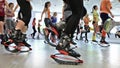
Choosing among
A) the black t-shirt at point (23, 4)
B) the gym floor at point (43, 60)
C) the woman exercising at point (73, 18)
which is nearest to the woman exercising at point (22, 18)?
the black t-shirt at point (23, 4)

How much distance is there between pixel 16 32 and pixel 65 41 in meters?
1.17

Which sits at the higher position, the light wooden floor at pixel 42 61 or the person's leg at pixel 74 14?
the person's leg at pixel 74 14

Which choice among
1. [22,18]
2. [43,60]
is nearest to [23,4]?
[22,18]

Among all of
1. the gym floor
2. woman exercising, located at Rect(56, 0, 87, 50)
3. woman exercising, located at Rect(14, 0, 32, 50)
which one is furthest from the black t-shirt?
woman exercising, located at Rect(56, 0, 87, 50)

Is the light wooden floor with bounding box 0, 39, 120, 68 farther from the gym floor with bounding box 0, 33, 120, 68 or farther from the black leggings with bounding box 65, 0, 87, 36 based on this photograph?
the black leggings with bounding box 65, 0, 87, 36

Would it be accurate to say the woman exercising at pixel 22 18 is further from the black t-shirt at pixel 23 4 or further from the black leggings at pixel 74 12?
the black leggings at pixel 74 12

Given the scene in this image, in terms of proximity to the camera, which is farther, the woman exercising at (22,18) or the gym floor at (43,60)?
the woman exercising at (22,18)

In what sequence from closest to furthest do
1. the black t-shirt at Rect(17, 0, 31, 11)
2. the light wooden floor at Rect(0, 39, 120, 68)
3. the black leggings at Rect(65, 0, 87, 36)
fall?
1. the light wooden floor at Rect(0, 39, 120, 68)
2. the black leggings at Rect(65, 0, 87, 36)
3. the black t-shirt at Rect(17, 0, 31, 11)

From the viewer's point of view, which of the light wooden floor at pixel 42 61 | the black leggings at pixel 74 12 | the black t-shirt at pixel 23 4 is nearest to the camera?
the light wooden floor at pixel 42 61

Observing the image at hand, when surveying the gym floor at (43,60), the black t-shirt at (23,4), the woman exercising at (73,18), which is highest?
the black t-shirt at (23,4)

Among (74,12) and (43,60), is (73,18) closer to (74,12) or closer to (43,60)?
(74,12)

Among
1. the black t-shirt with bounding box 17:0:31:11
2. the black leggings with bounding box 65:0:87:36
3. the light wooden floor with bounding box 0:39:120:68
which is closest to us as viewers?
the light wooden floor with bounding box 0:39:120:68

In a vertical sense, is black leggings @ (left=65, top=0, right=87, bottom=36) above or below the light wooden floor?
above

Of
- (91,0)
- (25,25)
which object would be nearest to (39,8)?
(91,0)
